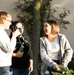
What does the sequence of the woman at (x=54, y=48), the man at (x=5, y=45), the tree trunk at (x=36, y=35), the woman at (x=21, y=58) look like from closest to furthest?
the man at (x=5, y=45), the woman at (x=54, y=48), the woman at (x=21, y=58), the tree trunk at (x=36, y=35)

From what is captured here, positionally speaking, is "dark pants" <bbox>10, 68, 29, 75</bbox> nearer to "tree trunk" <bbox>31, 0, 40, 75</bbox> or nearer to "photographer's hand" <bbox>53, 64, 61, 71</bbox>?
"photographer's hand" <bbox>53, 64, 61, 71</bbox>

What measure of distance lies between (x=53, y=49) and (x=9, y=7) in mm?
8184

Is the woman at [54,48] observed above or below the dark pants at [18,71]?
above

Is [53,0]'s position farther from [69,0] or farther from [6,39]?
[6,39]

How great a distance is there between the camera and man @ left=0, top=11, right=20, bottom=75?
4.62m

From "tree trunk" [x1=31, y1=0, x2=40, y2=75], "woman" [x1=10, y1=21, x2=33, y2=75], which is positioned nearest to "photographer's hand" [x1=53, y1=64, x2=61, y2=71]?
"woman" [x1=10, y1=21, x2=33, y2=75]

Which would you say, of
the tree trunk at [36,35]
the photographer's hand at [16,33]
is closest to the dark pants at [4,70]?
the photographer's hand at [16,33]

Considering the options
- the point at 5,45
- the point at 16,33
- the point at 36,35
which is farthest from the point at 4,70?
the point at 36,35

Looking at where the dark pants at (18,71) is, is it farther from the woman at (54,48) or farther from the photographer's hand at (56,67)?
the photographer's hand at (56,67)

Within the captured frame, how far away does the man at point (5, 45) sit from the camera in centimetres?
462

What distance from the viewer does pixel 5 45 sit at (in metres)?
4.62

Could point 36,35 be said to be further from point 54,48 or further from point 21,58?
point 54,48

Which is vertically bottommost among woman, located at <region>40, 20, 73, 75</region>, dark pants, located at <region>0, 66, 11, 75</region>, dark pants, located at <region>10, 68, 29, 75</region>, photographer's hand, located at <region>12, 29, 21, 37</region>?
dark pants, located at <region>10, 68, 29, 75</region>

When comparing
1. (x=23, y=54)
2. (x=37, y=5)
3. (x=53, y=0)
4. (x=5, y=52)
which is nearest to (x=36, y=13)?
(x=37, y=5)
